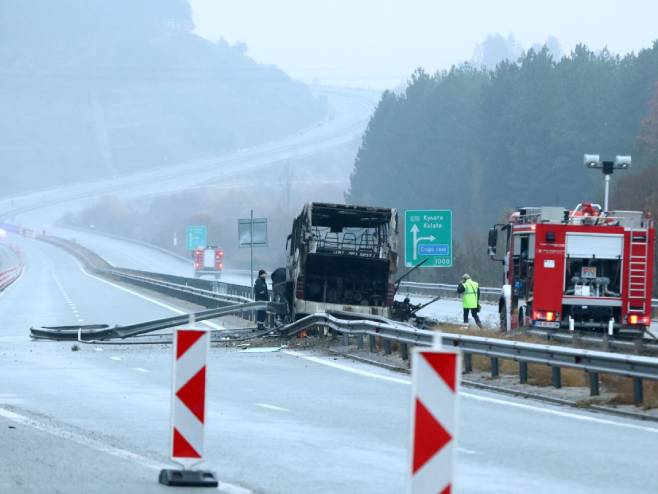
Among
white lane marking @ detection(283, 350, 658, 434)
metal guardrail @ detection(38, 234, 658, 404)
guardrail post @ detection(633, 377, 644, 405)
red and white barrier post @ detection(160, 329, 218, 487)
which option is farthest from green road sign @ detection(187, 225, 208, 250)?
red and white barrier post @ detection(160, 329, 218, 487)

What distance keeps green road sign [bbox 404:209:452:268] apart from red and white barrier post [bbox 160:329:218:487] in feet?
98.0

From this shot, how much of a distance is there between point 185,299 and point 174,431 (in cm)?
4725

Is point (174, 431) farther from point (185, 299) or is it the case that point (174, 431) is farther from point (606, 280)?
point (185, 299)

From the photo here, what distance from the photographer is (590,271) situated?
30438mm

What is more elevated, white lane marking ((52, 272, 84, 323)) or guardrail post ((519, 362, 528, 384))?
guardrail post ((519, 362, 528, 384))

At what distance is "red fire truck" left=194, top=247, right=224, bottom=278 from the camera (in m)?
102

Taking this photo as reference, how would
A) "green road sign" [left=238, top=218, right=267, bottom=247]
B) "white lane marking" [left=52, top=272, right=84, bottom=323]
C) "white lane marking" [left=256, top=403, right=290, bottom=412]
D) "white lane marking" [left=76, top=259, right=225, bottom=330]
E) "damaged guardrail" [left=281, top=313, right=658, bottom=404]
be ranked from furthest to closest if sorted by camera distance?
1. "green road sign" [left=238, top=218, right=267, bottom=247]
2. "white lane marking" [left=52, top=272, right=84, bottom=323]
3. "white lane marking" [left=76, top=259, right=225, bottom=330]
4. "damaged guardrail" [left=281, top=313, right=658, bottom=404]
5. "white lane marking" [left=256, top=403, right=290, bottom=412]

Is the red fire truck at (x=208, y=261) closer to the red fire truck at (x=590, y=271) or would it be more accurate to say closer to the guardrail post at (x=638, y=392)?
the red fire truck at (x=590, y=271)

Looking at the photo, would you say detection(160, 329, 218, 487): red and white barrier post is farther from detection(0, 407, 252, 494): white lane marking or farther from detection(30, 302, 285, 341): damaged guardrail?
detection(30, 302, 285, 341): damaged guardrail

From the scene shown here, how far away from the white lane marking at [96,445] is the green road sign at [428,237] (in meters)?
25.2

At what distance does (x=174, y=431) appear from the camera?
1081cm

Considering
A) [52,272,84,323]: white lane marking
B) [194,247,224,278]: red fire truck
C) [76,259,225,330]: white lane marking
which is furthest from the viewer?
[194,247,224,278]: red fire truck

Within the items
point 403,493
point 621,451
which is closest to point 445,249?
point 621,451

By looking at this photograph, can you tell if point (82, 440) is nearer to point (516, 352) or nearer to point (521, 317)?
point (516, 352)
